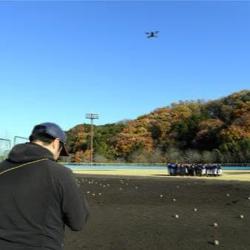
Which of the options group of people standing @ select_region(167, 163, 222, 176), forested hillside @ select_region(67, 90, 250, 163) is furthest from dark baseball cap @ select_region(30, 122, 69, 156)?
forested hillside @ select_region(67, 90, 250, 163)

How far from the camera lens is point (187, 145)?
115 metres

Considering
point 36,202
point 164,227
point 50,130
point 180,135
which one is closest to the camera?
point 36,202

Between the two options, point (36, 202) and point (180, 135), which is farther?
point (180, 135)

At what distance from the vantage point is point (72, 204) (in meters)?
4.01

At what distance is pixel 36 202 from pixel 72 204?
239 mm

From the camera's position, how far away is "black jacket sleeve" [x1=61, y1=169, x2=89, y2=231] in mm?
3982

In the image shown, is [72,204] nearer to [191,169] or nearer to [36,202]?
[36,202]

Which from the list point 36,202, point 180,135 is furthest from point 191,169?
point 180,135

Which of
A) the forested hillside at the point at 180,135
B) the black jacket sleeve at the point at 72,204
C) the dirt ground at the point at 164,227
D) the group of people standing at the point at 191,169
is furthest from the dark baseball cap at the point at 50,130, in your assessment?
the forested hillside at the point at 180,135

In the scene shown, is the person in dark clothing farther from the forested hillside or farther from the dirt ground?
the forested hillside

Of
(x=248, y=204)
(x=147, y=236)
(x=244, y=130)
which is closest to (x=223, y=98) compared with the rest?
(x=244, y=130)

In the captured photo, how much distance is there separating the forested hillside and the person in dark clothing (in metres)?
93.3

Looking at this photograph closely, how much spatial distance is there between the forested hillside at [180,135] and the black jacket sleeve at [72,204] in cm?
9325

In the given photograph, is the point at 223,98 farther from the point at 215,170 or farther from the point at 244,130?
the point at 215,170
